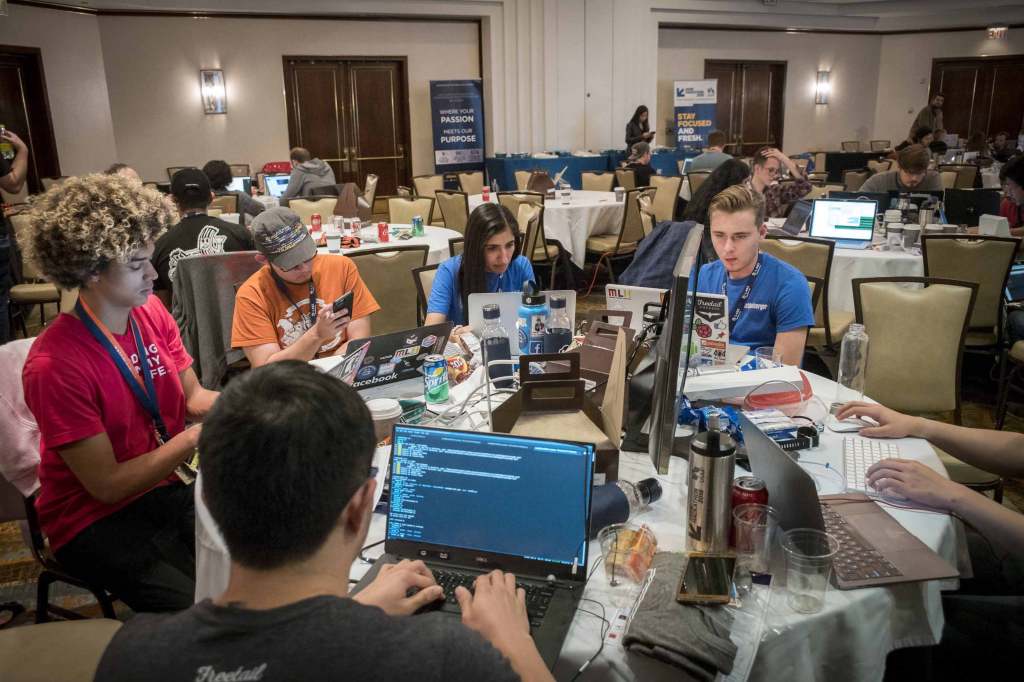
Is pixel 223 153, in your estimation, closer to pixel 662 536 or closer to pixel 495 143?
pixel 495 143

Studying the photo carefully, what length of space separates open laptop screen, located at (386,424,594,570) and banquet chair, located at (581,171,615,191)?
8.46 m

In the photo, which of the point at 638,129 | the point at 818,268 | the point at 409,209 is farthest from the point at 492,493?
the point at 638,129

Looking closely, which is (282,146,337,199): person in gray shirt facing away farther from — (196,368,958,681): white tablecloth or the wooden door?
(196,368,958,681): white tablecloth

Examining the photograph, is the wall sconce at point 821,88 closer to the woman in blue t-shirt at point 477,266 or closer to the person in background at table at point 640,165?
the person in background at table at point 640,165

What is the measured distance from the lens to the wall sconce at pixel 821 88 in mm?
15297

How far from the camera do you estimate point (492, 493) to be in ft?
4.35

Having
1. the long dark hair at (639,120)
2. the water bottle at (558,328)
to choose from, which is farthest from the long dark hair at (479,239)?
the long dark hair at (639,120)

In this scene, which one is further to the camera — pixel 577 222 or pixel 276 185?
pixel 276 185

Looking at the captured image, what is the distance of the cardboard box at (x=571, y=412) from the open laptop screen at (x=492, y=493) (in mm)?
296

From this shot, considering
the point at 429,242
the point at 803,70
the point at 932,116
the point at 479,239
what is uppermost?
the point at 803,70

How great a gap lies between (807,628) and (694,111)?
13372mm

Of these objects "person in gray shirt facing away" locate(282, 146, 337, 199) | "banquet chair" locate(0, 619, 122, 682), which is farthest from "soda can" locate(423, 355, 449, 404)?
"person in gray shirt facing away" locate(282, 146, 337, 199)

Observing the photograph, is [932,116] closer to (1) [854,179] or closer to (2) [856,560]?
(1) [854,179]

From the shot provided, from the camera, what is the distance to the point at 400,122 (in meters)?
12.0
